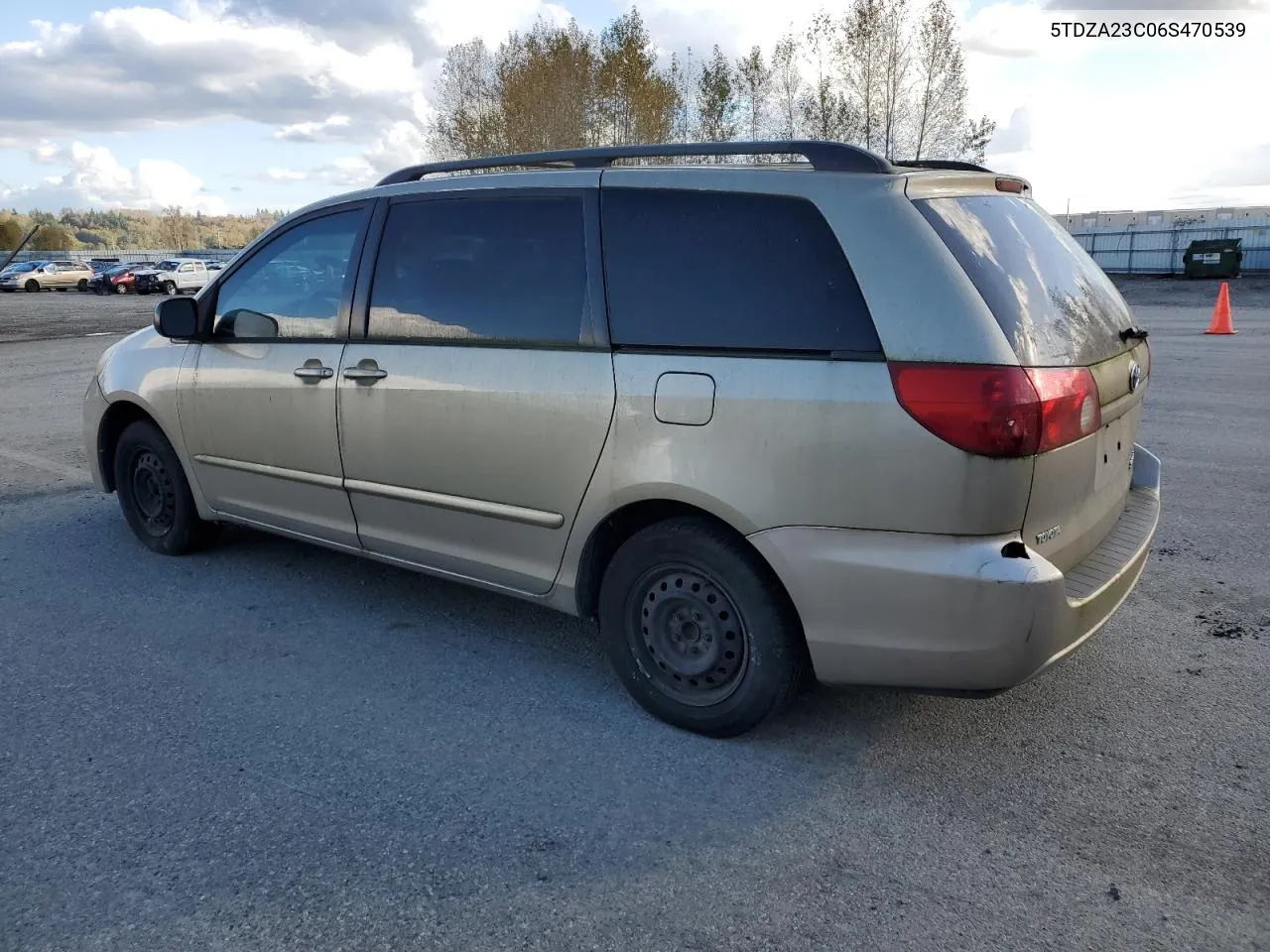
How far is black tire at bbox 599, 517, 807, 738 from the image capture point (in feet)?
10.6

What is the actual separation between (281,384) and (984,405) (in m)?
2.99

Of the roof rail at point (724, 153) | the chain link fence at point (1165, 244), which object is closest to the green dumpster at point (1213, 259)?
the chain link fence at point (1165, 244)

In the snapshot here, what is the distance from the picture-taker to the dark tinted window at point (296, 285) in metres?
4.35

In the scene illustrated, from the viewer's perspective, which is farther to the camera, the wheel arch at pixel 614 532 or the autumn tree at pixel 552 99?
the autumn tree at pixel 552 99

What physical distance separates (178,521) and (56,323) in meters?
24.8

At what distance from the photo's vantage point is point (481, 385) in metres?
3.77

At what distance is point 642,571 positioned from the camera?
3.46 m

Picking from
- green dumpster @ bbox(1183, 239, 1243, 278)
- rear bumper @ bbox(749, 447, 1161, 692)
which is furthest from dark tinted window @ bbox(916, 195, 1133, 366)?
green dumpster @ bbox(1183, 239, 1243, 278)

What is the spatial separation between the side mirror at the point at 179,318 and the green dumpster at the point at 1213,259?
33.5 meters

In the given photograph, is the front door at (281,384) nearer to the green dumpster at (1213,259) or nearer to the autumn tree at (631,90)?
the green dumpster at (1213,259)

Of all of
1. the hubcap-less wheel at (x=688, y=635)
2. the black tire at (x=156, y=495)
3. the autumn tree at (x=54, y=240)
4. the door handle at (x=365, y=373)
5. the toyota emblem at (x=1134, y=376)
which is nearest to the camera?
the hubcap-less wheel at (x=688, y=635)

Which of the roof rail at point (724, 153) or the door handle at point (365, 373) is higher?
the roof rail at point (724, 153)

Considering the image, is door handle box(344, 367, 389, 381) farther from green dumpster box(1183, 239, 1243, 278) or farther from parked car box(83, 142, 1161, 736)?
green dumpster box(1183, 239, 1243, 278)

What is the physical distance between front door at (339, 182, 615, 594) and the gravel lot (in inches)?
21.8
